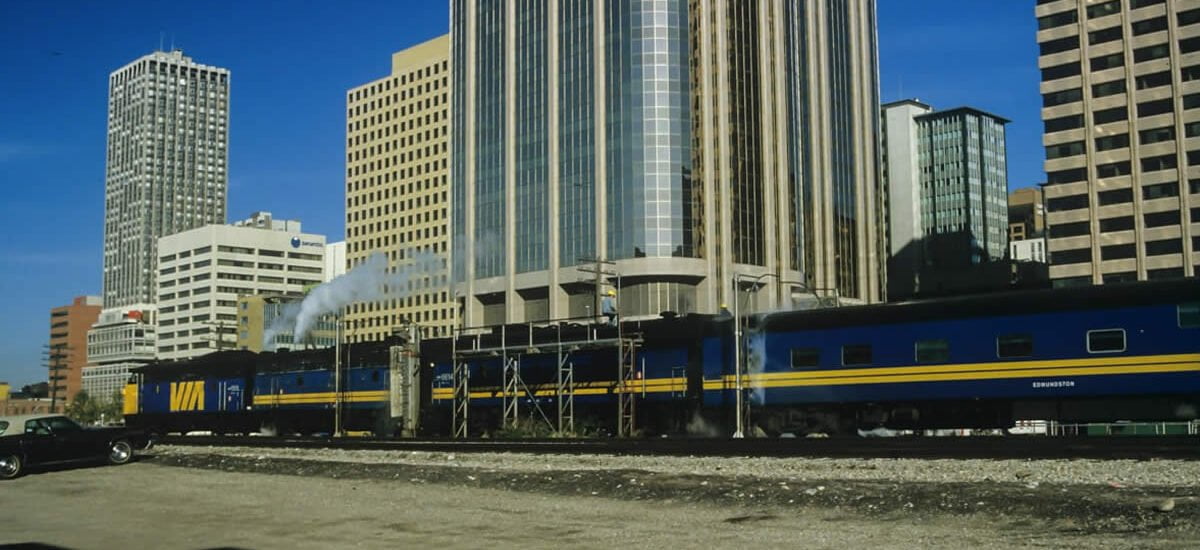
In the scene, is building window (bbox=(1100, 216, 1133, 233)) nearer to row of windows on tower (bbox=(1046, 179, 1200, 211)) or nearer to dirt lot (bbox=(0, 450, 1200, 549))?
row of windows on tower (bbox=(1046, 179, 1200, 211))

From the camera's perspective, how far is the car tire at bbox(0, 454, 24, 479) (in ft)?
103

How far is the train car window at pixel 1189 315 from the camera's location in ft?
98.8

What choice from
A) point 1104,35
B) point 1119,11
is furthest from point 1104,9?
point 1104,35

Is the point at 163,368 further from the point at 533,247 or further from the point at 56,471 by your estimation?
the point at 533,247

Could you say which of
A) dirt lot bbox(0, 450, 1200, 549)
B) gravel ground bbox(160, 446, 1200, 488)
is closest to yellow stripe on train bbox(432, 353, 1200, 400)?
gravel ground bbox(160, 446, 1200, 488)

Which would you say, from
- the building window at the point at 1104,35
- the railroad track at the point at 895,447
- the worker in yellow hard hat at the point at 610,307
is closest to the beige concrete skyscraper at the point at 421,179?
the worker in yellow hard hat at the point at 610,307

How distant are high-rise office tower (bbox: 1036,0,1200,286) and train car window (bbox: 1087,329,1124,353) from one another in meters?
95.9

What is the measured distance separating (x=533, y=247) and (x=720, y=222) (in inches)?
883

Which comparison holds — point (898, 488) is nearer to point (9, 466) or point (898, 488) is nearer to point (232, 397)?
point (9, 466)

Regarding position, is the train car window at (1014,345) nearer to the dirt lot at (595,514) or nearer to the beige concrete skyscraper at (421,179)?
the dirt lot at (595,514)

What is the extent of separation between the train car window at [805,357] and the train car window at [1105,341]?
339 inches

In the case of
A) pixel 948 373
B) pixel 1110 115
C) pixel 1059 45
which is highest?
pixel 1059 45

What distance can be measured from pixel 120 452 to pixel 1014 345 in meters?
27.9

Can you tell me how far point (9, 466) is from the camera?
31.4 metres
